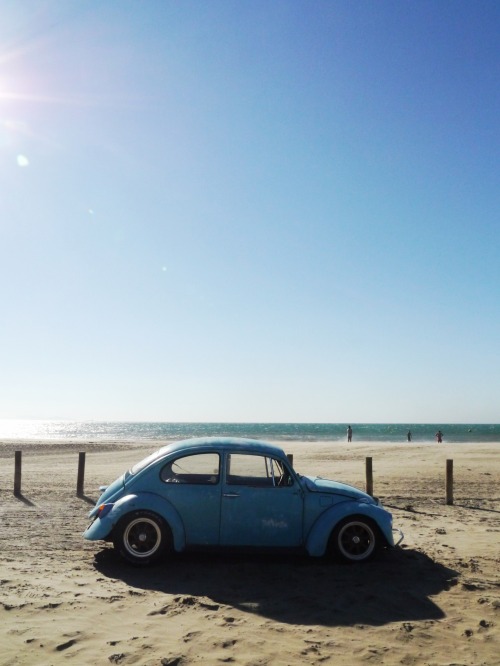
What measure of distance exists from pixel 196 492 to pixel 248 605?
1.78 meters

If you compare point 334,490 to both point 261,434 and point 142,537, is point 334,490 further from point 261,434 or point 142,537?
point 261,434

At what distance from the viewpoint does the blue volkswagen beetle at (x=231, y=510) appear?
6.92 meters

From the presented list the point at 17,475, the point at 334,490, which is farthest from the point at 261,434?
the point at 334,490

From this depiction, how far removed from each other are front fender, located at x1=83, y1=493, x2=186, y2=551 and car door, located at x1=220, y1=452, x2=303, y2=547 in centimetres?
57

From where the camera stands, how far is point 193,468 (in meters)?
7.27

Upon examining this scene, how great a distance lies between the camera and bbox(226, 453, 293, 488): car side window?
719 cm

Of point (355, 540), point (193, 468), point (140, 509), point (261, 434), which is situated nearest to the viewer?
point (140, 509)

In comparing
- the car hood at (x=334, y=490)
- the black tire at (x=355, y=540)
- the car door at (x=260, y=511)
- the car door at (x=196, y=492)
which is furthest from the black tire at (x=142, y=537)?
the black tire at (x=355, y=540)

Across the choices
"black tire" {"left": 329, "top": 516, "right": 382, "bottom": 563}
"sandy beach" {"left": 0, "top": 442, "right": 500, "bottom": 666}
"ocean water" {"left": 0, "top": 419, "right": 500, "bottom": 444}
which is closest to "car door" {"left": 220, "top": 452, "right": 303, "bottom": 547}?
"sandy beach" {"left": 0, "top": 442, "right": 500, "bottom": 666}

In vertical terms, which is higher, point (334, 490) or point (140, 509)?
point (334, 490)

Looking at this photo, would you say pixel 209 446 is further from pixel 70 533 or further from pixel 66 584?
pixel 70 533

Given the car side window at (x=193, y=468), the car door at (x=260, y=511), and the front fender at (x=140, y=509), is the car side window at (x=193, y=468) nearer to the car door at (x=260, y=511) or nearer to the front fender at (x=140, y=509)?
the car door at (x=260, y=511)

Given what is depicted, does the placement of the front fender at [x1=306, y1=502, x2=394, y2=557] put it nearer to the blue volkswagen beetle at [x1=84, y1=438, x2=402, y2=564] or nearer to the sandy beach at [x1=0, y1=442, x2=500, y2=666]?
the blue volkswagen beetle at [x1=84, y1=438, x2=402, y2=564]

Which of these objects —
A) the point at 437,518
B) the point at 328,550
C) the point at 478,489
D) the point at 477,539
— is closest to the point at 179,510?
the point at 328,550
